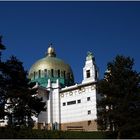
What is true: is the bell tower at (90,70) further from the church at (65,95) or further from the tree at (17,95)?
the tree at (17,95)

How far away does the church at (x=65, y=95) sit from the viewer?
216 feet

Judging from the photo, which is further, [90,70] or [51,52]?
[51,52]

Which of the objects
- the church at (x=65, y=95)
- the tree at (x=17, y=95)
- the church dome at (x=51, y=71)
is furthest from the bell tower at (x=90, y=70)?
the tree at (x=17, y=95)

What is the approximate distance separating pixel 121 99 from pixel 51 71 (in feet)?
108

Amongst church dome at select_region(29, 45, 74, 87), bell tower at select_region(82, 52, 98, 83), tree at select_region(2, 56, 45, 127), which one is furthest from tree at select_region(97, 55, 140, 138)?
church dome at select_region(29, 45, 74, 87)

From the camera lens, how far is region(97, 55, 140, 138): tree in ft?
137

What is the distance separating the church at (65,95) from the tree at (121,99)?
18.9m

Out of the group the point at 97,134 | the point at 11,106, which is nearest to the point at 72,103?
the point at 97,134

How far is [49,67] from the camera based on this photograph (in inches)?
2950

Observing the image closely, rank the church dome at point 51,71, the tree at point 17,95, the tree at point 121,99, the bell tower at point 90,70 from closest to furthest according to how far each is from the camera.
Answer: the tree at point 17,95 < the tree at point 121,99 < the bell tower at point 90,70 < the church dome at point 51,71

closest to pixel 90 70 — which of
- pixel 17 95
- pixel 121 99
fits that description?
pixel 121 99

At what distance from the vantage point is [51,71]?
2936 inches

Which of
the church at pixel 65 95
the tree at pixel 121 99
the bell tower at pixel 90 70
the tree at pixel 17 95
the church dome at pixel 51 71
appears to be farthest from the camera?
the church dome at pixel 51 71

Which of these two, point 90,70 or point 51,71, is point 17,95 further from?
point 51,71
